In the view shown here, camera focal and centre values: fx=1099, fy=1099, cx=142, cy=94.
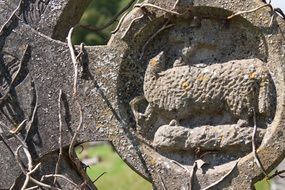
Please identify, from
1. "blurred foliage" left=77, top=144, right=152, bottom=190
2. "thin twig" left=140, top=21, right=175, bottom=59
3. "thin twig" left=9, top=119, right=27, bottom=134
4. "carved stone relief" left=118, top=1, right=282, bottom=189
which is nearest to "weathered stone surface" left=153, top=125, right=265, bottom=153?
"carved stone relief" left=118, top=1, right=282, bottom=189

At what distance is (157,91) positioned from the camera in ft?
10.3

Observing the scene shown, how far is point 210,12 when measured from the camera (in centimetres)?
308

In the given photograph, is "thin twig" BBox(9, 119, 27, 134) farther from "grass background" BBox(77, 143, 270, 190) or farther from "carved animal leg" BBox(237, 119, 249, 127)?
"grass background" BBox(77, 143, 270, 190)

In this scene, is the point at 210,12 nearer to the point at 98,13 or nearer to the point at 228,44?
the point at 228,44

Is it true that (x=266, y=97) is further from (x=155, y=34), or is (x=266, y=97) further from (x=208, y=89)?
(x=155, y=34)

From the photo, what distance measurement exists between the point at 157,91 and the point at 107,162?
7.69 m

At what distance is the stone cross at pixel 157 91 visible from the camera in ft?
10.0

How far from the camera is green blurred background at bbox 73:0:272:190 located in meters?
6.01

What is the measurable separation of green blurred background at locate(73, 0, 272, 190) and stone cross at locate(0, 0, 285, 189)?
0.22 meters

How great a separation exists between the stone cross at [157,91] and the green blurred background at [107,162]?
22 centimetres

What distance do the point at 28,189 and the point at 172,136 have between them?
0.47 m

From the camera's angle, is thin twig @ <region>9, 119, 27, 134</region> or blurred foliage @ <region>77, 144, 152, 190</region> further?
blurred foliage @ <region>77, 144, 152, 190</region>

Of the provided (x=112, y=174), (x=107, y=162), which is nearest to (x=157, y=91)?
(x=112, y=174)

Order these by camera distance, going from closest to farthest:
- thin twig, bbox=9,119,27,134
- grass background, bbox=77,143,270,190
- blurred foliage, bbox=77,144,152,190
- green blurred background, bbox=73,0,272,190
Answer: thin twig, bbox=9,119,27,134, green blurred background, bbox=73,0,272,190, grass background, bbox=77,143,270,190, blurred foliage, bbox=77,144,152,190
